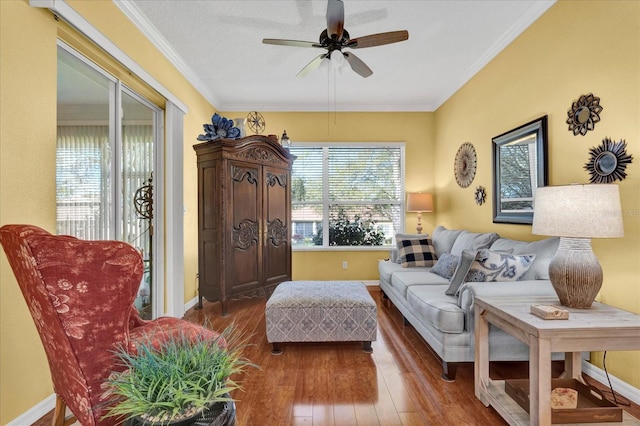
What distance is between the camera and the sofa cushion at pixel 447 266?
126 inches

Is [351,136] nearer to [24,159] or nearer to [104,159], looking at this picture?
[104,159]

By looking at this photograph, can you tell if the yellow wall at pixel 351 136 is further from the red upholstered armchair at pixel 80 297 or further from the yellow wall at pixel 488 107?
the red upholstered armchair at pixel 80 297

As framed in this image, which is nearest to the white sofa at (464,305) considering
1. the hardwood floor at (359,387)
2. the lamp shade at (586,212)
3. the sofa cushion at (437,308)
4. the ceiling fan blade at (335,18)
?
the sofa cushion at (437,308)

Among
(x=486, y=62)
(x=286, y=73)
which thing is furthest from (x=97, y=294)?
(x=486, y=62)

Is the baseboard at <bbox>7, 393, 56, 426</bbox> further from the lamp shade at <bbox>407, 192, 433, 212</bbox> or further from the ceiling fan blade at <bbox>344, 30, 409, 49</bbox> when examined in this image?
the lamp shade at <bbox>407, 192, 433, 212</bbox>

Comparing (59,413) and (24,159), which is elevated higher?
(24,159)

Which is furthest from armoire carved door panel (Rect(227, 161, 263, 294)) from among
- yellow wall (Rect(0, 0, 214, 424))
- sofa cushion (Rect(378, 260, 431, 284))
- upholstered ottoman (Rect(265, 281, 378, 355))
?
yellow wall (Rect(0, 0, 214, 424))

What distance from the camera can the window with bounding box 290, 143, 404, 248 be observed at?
512 centimetres

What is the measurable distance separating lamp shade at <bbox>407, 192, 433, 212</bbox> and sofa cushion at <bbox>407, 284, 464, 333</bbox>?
1942 millimetres

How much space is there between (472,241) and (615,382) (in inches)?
60.1

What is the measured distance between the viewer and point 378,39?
2.38 metres

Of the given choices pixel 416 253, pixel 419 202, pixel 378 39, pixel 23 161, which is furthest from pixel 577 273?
pixel 23 161

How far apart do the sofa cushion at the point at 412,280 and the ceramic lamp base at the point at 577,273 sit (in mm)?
1263

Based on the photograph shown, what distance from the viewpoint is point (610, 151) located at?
2.05m
